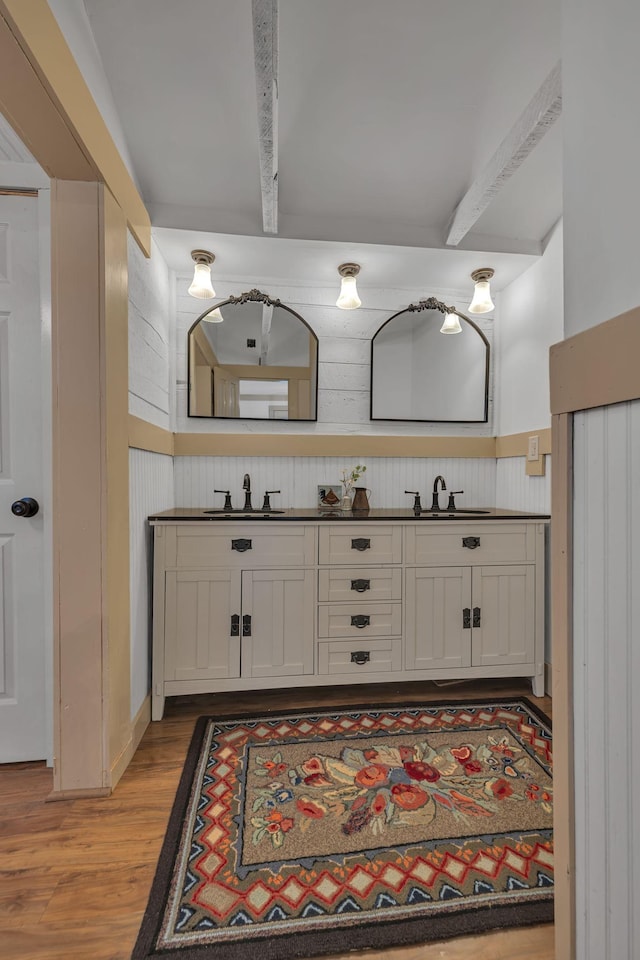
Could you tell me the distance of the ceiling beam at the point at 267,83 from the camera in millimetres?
1047

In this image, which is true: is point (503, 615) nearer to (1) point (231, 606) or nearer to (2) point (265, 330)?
(1) point (231, 606)

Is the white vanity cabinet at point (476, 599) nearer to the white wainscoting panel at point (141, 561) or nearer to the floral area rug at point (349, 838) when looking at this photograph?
the floral area rug at point (349, 838)

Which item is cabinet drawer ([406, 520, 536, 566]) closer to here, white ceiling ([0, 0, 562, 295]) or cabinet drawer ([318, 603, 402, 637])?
cabinet drawer ([318, 603, 402, 637])

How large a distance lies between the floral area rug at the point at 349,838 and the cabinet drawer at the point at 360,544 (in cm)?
71

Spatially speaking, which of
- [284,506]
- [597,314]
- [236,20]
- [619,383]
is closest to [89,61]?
[236,20]

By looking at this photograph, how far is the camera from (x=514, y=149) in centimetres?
150

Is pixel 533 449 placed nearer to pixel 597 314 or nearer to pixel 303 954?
pixel 597 314

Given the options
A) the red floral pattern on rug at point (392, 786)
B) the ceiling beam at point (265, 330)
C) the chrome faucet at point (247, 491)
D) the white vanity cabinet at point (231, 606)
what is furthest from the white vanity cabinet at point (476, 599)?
the ceiling beam at point (265, 330)

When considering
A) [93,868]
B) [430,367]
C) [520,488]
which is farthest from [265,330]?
[93,868]

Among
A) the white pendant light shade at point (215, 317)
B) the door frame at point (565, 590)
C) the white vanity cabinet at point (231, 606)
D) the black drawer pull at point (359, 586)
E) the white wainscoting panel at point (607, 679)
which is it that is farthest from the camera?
the white pendant light shade at point (215, 317)

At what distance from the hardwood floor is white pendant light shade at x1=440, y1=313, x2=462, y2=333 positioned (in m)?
2.55

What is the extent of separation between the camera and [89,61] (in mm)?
1320

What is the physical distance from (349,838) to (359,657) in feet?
2.60

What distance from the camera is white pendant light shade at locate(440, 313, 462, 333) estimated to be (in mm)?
2607
